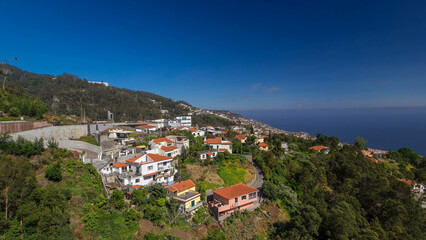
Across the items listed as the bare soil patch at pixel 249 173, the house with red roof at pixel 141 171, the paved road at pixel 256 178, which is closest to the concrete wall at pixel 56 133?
the house with red roof at pixel 141 171

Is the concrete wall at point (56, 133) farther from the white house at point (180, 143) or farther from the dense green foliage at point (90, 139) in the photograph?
the white house at point (180, 143)

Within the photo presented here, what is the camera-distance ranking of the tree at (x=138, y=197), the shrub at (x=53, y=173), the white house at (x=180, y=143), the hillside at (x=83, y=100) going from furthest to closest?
the hillside at (x=83, y=100) → the white house at (x=180, y=143) → the tree at (x=138, y=197) → the shrub at (x=53, y=173)

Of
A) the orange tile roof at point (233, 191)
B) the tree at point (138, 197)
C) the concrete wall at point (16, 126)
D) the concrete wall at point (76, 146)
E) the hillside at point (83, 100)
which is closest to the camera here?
the tree at point (138, 197)

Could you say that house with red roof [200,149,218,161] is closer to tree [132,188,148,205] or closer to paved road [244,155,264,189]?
paved road [244,155,264,189]

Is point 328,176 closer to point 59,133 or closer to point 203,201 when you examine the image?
point 203,201

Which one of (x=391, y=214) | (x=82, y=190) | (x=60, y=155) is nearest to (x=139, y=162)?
(x=82, y=190)
